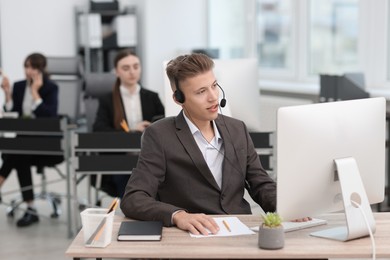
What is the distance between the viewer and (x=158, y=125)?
2549 millimetres

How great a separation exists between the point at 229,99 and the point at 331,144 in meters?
1.43

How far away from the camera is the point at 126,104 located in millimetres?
4621

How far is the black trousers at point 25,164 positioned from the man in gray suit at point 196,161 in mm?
2590

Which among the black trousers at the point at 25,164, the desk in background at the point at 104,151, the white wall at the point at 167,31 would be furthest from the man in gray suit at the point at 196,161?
the white wall at the point at 167,31

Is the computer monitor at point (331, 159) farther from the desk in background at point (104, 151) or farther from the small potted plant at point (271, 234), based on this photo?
the desk in background at point (104, 151)

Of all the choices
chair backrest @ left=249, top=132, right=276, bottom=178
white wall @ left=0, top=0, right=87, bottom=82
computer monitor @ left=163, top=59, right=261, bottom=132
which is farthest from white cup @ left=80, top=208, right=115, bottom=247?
white wall @ left=0, top=0, right=87, bottom=82

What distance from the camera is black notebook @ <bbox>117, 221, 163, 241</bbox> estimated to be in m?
2.17

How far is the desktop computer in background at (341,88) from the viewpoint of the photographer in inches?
187

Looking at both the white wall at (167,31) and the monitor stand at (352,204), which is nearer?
the monitor stand at (352,204)

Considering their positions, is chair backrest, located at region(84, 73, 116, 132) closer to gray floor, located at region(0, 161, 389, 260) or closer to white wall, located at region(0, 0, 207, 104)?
gray floor, located at region(0, 161, 389, 260)

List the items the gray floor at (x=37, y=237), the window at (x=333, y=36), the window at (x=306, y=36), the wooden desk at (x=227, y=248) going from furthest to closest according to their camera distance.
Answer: the window at (x=333, y=36) → the window at (x=306, y=36) → the gray floor at (x=37, y=237) → the wooden desk at (x=227, y=248)

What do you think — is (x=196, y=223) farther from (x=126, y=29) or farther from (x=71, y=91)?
(x=126, y=29)

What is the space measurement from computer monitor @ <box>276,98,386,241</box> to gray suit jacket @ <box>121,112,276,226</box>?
35 centimetres

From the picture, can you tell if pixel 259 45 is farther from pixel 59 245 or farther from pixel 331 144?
pixel 331 144
